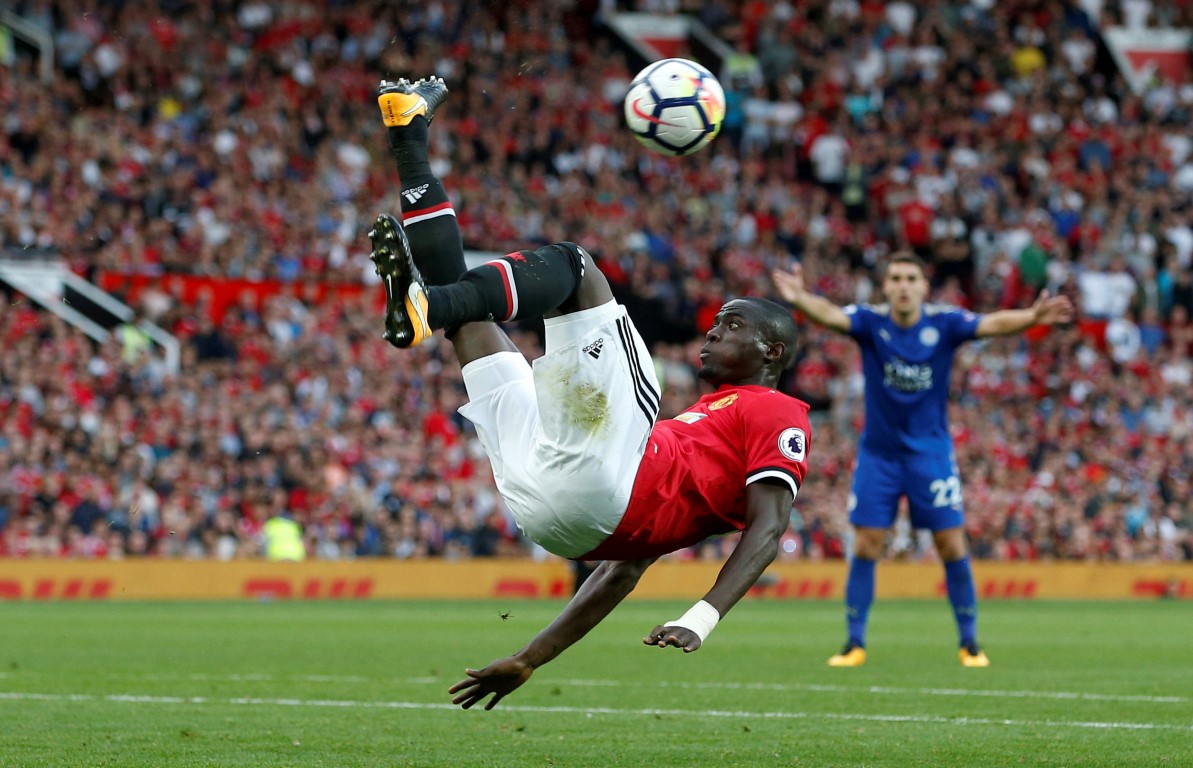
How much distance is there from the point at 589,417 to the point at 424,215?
998mm

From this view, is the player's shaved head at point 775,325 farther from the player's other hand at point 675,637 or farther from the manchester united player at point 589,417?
the player's other hand at point 675,637

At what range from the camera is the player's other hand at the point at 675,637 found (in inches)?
224

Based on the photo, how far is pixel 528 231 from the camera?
2694 cm

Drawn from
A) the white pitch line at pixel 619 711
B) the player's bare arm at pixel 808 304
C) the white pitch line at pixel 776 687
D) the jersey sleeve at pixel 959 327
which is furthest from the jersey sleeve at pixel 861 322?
the white pitch line at pixel 619 711

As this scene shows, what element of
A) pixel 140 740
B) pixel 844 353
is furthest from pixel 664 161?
pixel 140 740

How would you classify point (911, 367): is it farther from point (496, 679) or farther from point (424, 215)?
point (496, 679)

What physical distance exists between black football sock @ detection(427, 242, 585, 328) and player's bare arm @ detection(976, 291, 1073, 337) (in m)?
4.66

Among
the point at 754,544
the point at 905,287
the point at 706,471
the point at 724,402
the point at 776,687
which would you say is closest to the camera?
the point at 754,544

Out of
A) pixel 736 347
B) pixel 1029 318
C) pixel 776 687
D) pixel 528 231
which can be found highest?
pixel 736 347

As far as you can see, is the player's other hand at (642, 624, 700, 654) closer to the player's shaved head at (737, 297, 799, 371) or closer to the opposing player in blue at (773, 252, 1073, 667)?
the player's shaved head at (737, 297, 799, 371)

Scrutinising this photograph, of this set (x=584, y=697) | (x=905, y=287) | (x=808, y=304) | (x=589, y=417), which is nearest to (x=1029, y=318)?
(x=905, y=287)

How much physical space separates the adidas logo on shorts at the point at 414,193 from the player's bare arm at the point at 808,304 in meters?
4.83

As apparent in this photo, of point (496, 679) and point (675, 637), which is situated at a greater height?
point (675, 637)

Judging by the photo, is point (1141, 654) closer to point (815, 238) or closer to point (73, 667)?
point (73, 667)
